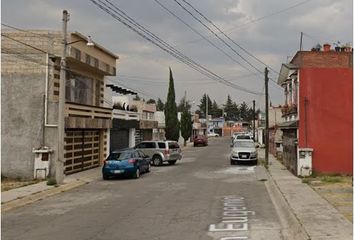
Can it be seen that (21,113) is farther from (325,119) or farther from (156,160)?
(325,119)

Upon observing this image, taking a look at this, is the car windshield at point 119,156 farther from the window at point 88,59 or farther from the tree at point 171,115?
the tree at point 171,115

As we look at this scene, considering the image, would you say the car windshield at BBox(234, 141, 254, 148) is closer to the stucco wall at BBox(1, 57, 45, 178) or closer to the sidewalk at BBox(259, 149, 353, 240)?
the sidewalk at BBox(259, 149, 353, 240)

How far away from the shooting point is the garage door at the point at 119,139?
3725 centimetres

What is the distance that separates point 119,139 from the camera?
3950 cm

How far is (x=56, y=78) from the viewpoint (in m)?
25.3

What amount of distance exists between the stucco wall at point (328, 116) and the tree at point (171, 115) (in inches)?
1526

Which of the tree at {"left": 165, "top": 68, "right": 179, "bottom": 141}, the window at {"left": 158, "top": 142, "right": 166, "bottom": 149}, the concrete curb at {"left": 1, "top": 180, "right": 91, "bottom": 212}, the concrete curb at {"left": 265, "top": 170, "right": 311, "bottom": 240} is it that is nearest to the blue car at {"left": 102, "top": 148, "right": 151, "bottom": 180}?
the concrete curb at {"left": 1, "top": 180, "right": 91, "bottom": 212}

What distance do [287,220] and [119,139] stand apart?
27517 millimetres

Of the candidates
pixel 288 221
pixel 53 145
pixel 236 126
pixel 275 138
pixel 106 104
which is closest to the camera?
pixel 288 221

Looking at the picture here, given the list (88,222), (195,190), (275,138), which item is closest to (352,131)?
(195,190)

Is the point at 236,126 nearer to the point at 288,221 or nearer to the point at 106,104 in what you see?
the point at 106,104

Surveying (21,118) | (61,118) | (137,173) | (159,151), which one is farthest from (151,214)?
(159,151)

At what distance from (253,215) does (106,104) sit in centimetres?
2426

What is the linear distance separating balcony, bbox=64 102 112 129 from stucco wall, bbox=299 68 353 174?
11.7 metres
